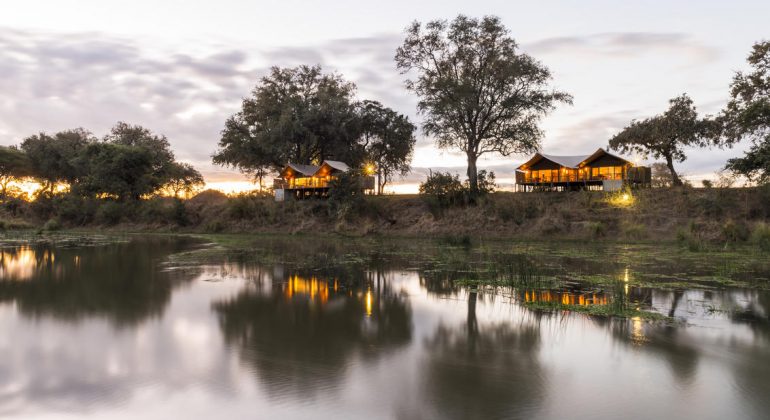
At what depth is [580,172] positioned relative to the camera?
49.1 meters

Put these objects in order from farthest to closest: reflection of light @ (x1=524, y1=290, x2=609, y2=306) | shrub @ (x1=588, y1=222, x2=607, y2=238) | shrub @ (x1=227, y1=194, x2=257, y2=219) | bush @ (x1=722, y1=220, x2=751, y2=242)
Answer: shrub @ (x1=227, y1=194, x2=257, y2=219) → shrub @ (x1=588, y1=222, x2=607, y2=238) → bush @ (x1=722, y1=220, x2=751, y2=242) → reflection of light @ (x1=524, y1=290, x2=609, y2=306)

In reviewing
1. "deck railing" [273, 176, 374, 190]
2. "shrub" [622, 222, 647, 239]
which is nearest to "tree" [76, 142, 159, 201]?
"deck railing" [273, 176, 374, 190]

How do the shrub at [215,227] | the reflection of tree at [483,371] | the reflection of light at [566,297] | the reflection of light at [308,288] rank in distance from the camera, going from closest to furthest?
the reflection of tree at [483,371]
the reflection of light at [566,297]
the reflection of light at [308,288]
the shrub at [215,227]

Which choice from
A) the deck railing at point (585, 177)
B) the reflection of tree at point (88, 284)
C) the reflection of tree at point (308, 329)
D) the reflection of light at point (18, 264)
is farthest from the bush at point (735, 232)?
the reflection of light at point (18, 264)

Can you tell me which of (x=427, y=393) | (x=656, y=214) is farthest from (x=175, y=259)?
(x=656, y=214)

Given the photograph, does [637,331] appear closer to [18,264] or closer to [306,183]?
[18,264]

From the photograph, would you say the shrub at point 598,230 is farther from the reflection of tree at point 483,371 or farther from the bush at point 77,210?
the bush at point 77,210

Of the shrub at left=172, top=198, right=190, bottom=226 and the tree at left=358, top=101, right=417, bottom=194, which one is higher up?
the tree at left=358, top=101, right=417, bottom=194

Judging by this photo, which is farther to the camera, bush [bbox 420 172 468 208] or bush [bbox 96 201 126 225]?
bush [bbox 96 201 126 225]

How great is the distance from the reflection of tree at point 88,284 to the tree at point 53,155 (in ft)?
158

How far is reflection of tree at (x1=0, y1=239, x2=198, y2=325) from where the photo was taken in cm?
1340

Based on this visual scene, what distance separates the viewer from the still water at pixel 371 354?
7.17m

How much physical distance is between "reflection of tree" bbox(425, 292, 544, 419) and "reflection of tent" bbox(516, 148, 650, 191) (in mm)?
38872

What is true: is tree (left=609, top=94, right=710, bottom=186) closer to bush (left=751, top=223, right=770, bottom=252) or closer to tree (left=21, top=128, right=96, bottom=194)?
bush (left=751, top=223, right=770, bottom=252)
